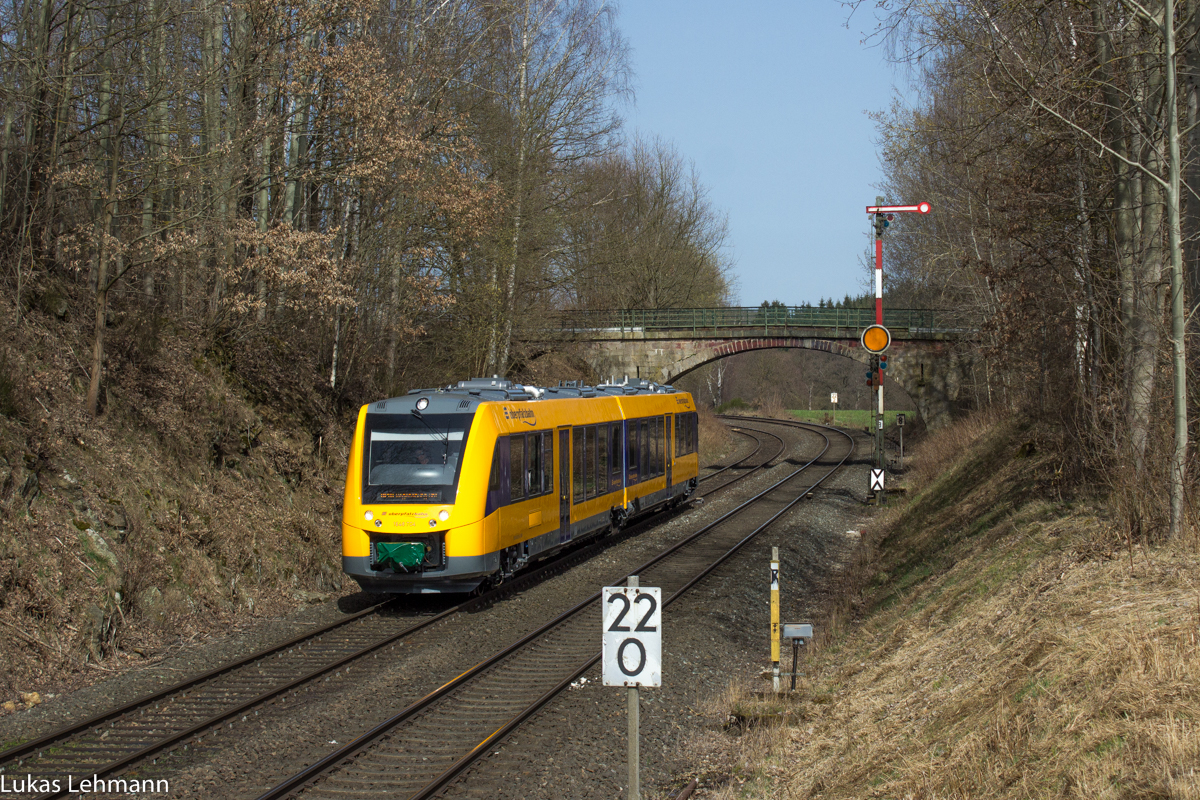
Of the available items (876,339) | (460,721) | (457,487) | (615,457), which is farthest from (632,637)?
(876,339)

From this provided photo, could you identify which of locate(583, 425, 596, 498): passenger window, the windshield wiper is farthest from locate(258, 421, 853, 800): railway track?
locate(583, 425, 596, 498): passenger window

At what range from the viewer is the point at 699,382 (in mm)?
68625

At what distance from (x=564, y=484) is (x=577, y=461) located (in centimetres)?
76

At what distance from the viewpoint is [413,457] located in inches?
497

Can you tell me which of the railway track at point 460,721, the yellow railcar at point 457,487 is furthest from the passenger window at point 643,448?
the railway track at point 460,721

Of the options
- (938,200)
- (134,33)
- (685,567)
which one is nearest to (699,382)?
(938,200)

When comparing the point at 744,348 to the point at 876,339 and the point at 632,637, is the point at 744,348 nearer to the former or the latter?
the point at 876,339

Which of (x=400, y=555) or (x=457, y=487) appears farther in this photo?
(x=457, y=487)

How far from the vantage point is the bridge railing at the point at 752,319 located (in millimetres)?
38719

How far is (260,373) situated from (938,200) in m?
21.2

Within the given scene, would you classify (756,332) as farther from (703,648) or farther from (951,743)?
(951,743)

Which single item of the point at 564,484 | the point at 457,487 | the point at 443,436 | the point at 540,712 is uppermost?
the point at 443,436

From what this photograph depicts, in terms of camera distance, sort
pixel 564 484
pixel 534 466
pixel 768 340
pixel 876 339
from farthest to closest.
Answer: pixel 768 340, pixel 876 339, pixel 564 484, pixel 534 466

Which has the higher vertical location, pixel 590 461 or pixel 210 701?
pixel 590 461
